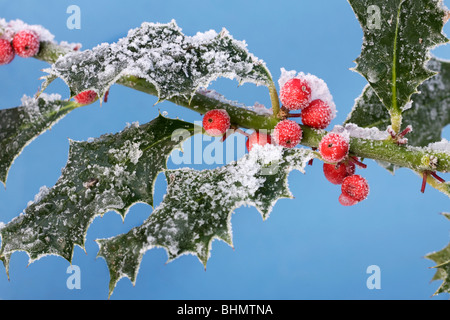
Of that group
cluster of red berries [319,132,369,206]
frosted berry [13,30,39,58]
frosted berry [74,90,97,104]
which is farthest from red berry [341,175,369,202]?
frosted berry [13,30,39,58]

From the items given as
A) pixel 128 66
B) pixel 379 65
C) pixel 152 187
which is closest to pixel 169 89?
pixel 128 66

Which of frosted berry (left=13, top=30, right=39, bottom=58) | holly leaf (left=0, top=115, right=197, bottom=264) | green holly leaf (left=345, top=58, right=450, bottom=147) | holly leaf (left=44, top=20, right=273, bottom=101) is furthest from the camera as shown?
green holly leaf (left=345, top=58, right=450, bottom=147)

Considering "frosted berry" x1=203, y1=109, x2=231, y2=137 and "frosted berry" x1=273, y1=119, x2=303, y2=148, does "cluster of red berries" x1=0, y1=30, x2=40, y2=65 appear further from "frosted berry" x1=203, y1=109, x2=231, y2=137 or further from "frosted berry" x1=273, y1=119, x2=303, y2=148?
"frosted berry" x1=273, y1=119, x2=303, y2=148

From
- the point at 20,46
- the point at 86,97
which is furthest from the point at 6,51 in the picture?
the point at 86,97

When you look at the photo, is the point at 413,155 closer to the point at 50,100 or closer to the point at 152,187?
the point at 152,187

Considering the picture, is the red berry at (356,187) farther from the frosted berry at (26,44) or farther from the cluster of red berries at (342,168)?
the frosted berry at (26,44)

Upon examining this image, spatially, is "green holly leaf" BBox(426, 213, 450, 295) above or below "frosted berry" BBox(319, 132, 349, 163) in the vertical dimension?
below
